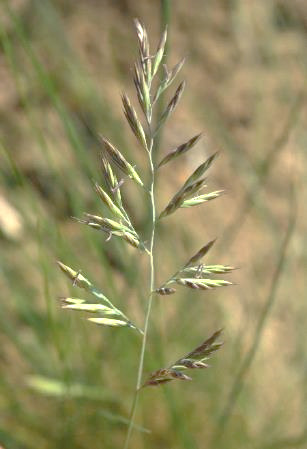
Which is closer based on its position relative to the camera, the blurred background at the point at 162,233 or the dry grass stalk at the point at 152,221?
the dry grass stalk at the point at 152,221

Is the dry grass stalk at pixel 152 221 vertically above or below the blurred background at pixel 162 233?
above

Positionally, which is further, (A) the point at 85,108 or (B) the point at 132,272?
(A) the point at 85,108

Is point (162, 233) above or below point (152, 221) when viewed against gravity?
below

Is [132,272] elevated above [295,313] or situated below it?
above

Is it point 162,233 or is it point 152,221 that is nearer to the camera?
point 152,221

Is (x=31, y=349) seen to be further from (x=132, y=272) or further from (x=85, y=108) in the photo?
(x=85, y=108)

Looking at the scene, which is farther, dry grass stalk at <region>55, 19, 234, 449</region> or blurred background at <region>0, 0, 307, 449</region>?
blurred background at <region>0, 0, 307, 449</region>

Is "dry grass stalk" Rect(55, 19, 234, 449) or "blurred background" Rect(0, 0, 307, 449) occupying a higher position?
"dry grass stalk" Rect(55, 19, 234, 449)

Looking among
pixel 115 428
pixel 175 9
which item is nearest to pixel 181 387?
pixel 115 428
